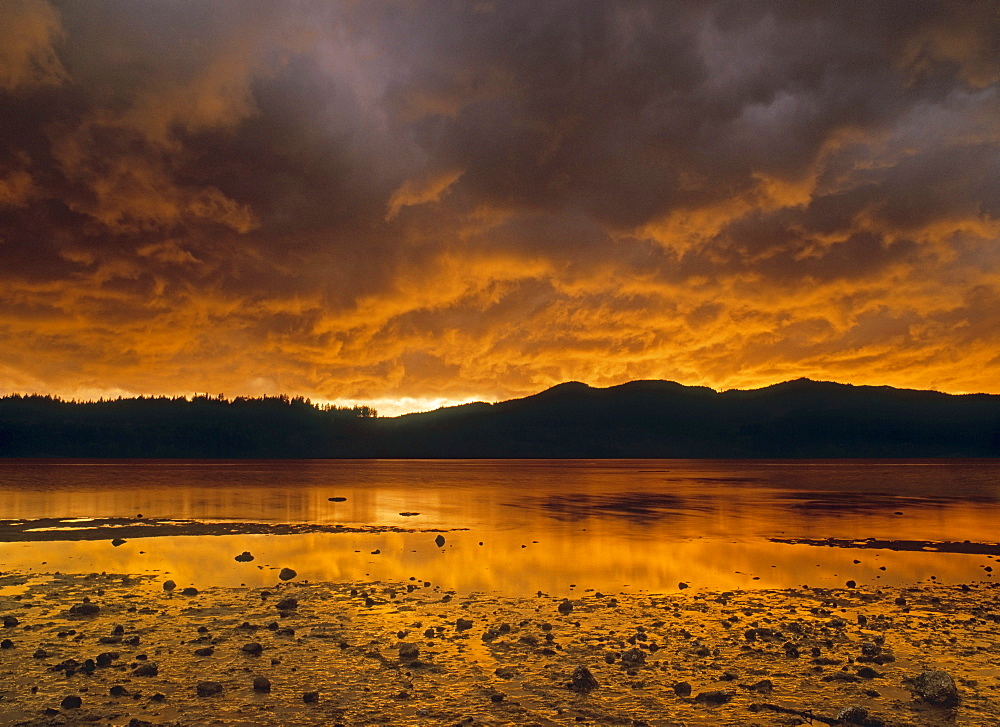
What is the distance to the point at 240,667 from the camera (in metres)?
13.4

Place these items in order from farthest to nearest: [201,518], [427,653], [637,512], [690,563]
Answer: [637,512] < [201,518] < [690,563] < [427,653]

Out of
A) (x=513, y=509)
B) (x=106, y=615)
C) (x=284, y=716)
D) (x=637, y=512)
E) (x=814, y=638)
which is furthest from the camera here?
(x=513, y=509)

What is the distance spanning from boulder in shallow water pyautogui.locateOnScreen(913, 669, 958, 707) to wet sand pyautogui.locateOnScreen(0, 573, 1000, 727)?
157mm

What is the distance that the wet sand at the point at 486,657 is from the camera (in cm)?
1134

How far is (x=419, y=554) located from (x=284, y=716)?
765 inches

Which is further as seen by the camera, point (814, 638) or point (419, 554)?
point (419, 554)

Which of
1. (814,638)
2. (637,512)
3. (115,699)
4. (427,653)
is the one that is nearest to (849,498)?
(637,512)

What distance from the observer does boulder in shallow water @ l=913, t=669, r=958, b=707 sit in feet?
38.4

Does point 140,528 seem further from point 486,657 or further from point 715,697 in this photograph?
point 715,697

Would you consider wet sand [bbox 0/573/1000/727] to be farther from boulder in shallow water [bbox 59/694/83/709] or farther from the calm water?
the calm water

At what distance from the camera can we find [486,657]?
46.8 ft

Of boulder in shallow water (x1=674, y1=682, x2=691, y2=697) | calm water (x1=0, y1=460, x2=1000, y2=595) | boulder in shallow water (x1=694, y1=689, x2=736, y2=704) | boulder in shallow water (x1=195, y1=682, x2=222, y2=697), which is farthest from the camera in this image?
calm water (x1=0, y1=460, x2=1000, y2=595)

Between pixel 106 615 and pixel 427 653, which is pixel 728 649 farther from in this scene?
pixel 106 615

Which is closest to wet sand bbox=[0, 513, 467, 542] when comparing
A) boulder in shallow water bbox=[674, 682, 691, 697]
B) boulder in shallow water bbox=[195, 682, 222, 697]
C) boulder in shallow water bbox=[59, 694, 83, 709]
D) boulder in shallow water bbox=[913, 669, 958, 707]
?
boulder in shallow water bbox=[59, 694, 83, 709]
